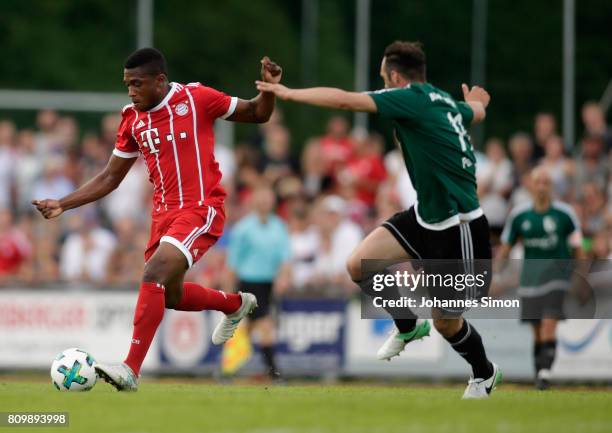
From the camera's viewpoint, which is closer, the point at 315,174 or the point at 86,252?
the point at 86,252

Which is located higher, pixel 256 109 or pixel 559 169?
pixel 256 109

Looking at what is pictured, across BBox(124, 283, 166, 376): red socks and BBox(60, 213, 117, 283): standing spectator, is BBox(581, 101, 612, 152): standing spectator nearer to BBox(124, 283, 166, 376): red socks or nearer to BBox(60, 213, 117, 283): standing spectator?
BBox(60, 213, 117, 283): standing spectator

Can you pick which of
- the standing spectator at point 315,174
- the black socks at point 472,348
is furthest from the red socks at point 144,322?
the standing spectator at point 315,174

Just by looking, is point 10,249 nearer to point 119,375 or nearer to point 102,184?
point 102,184

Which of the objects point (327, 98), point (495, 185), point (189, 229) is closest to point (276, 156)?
point (495, 185)

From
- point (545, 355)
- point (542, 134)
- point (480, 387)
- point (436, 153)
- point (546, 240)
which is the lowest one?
point (545, 355)

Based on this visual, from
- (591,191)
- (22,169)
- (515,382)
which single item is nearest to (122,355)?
(22,169)

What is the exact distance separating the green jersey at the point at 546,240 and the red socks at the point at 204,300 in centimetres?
493

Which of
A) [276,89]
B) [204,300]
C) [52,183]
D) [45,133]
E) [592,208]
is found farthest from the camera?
[45,133]

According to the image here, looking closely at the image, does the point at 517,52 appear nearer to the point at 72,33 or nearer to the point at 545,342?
the point at 545,342

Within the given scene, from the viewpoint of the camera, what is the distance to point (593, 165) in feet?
63.1

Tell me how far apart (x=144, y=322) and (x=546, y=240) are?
6.46 meters

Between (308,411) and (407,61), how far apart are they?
288 cm

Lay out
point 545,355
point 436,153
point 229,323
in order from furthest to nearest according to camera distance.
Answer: point 545,355 < point 229,323 < point 436,153
